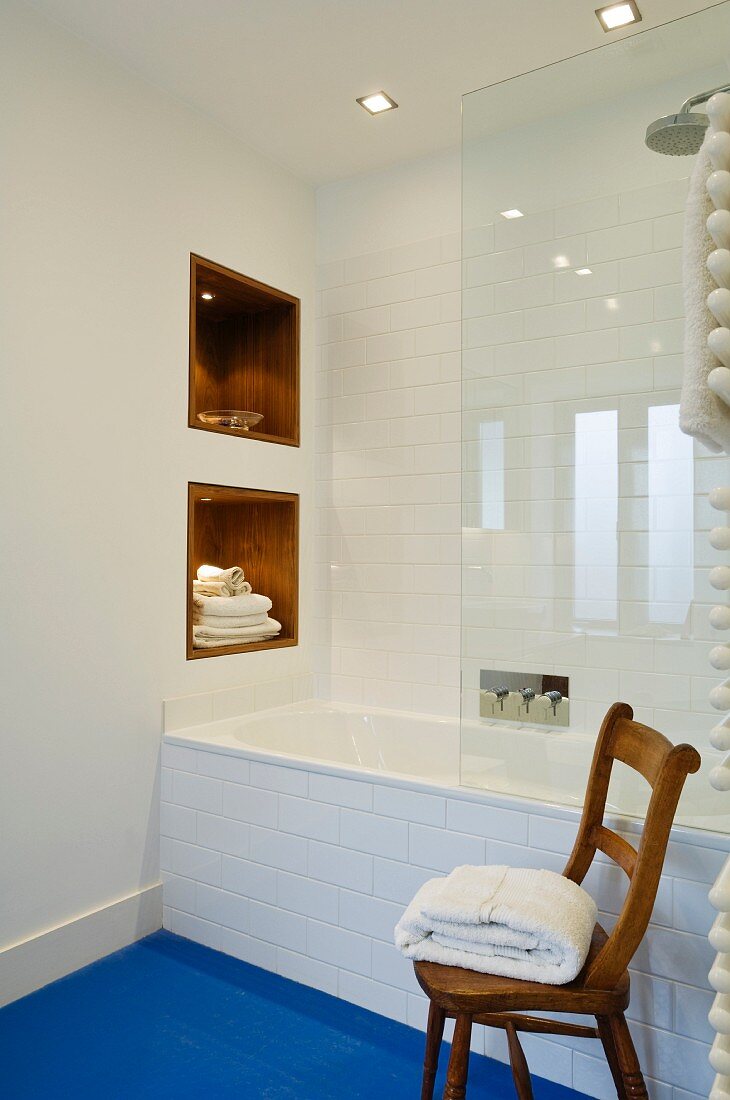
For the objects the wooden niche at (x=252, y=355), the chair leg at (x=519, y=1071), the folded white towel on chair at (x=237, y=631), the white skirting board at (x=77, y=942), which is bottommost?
the white skirting board at (x=77, y=942)

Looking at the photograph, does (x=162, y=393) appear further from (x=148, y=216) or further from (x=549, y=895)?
(x=549, y=895)

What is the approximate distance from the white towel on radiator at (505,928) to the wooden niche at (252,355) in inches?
83.5

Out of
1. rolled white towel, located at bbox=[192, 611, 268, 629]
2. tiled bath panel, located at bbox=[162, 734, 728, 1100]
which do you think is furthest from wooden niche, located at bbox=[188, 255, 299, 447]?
tiled bath panel, located at bbox=[162, 734, 728, 1100]

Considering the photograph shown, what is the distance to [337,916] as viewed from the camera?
2.28 m

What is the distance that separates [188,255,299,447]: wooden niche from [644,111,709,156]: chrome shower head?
5.78ft

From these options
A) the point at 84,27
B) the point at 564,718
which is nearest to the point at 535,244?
the point at 564,718

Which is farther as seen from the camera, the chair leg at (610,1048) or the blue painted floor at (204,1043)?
the blue painted floor at (204,1043)

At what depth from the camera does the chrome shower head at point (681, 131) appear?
1768 mm

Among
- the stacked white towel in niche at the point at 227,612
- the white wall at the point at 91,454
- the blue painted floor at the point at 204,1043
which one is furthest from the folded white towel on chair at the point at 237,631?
the blue painted floor at the point at 204,1043

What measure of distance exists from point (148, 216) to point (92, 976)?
243cm

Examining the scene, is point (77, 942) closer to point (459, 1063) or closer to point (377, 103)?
point (459, 1063)

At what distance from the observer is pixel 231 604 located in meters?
3.17

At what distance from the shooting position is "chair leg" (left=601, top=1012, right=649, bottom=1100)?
145cm

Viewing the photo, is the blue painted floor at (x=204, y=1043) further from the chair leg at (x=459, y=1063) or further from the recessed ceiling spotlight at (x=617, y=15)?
the recessed ceiling spotlight at (x=617, y=15)
